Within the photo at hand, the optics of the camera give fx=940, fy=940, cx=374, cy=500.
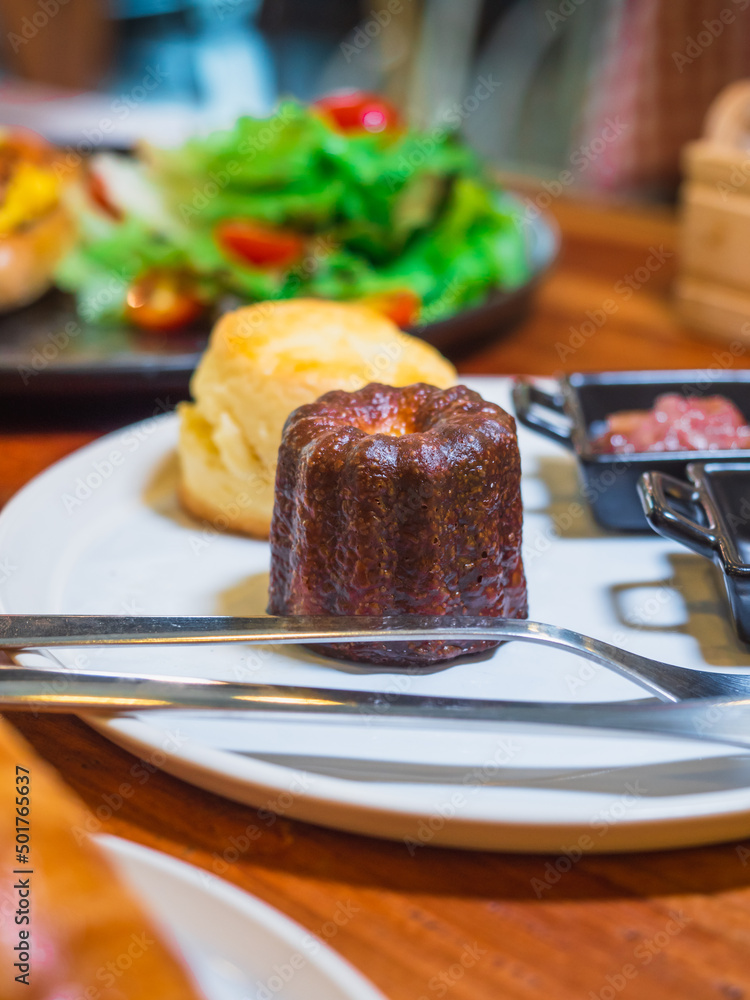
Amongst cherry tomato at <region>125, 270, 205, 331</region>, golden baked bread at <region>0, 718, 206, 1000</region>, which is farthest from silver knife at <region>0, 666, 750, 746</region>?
cherry tomato at <region>125, 270, 205, 331</region>

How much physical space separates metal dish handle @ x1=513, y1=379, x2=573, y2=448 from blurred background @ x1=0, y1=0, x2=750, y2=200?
8.54 feet

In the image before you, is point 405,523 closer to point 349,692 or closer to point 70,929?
point 349,692

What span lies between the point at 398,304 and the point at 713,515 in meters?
1.57

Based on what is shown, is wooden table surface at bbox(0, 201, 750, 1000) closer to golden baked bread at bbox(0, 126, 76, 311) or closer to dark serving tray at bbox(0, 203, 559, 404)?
dark serving tray at bbox(0, 203, 559, 404)

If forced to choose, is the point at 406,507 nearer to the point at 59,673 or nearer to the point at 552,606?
the point at 552,606

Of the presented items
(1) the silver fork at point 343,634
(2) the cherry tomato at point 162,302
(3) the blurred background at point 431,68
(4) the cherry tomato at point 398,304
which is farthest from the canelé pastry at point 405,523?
(3) the blurred background at point 431,68

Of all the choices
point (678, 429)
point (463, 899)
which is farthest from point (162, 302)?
point (463, 899)

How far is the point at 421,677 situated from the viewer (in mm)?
1402

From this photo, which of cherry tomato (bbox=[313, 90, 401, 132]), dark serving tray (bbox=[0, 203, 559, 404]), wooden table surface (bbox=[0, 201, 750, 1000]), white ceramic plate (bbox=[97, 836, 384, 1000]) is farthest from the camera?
cherry tomato (bbox=[313, 90, 401, 132])

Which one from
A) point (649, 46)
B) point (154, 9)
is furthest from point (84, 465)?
point (154, 9)

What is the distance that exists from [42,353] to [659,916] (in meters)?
2.18

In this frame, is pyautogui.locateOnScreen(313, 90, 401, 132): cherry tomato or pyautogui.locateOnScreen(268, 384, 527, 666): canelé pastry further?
pyautogui.locateOnScreen(313, 90, 401, 132): cherry tomato

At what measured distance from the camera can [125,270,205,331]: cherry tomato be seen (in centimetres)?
295

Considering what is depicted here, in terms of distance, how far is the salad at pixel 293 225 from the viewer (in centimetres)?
309
